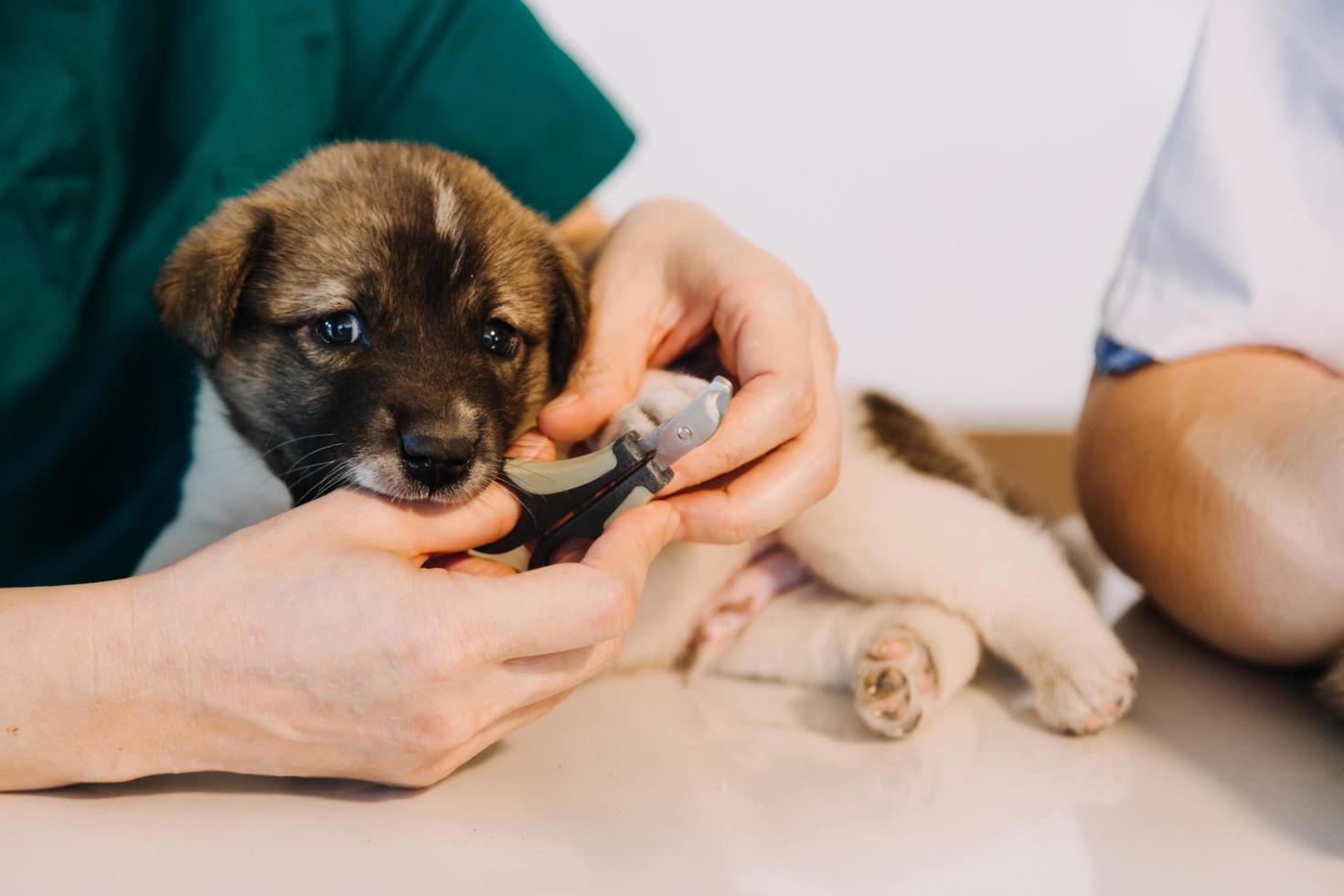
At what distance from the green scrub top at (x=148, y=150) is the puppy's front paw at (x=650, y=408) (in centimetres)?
79

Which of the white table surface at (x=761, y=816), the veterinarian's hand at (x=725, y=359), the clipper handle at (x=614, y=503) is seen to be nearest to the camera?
the white table surface at (x=761, y=816)

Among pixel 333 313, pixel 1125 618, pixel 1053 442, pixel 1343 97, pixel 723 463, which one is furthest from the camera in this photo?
pixel 1053 442

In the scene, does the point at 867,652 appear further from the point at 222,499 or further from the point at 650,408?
the point at 222,499

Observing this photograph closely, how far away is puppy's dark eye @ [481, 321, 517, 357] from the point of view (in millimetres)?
1803

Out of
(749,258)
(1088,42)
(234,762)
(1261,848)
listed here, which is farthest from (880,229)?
(234,762)

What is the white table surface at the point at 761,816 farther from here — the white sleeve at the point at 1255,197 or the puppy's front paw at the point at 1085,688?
the white sleeve at the point at 1255,197

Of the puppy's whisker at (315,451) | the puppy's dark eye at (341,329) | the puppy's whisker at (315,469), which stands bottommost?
the puppy's whisker at (315,469)

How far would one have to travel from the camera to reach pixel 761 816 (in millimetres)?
1440

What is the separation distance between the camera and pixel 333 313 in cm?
171

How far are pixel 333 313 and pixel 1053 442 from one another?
2.54 metres

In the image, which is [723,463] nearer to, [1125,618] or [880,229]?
[1125,618]

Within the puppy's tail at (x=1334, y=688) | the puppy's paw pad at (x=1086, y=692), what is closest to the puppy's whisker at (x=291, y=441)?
the puppy's paw pad at (x=1086, y=692)

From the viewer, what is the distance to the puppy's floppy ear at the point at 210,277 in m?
1.66

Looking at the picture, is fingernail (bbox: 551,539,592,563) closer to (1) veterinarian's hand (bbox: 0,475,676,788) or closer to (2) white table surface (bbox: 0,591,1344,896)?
(1) veterinarian's hand (bbox: 0,475,676,788)
